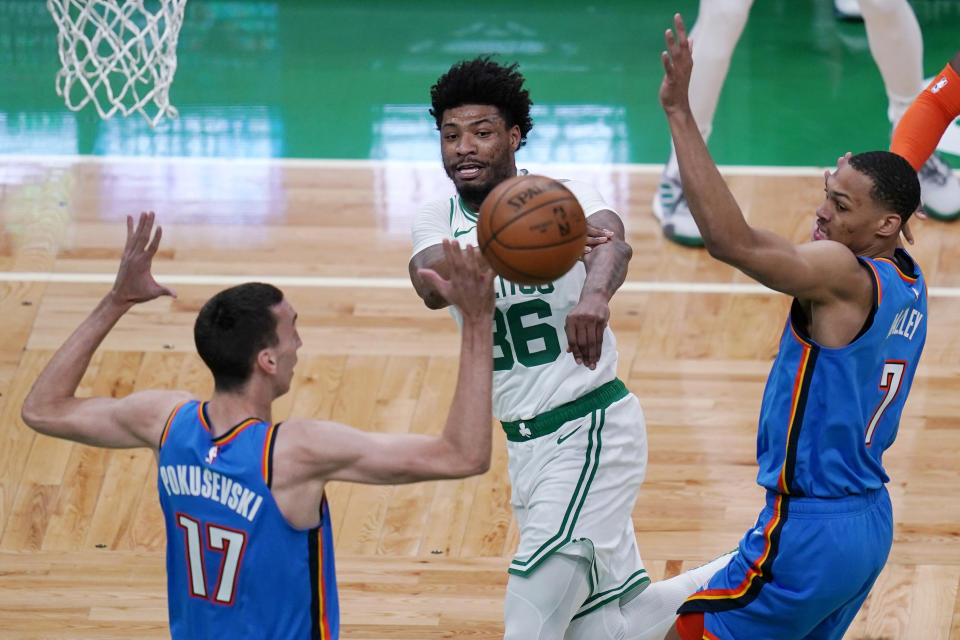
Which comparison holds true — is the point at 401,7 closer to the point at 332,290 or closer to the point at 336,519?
the point at 332,290

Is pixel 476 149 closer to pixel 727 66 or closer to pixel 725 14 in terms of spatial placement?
pixel 725 14

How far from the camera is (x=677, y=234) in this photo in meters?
7.84

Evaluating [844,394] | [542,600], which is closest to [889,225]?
[844,394]

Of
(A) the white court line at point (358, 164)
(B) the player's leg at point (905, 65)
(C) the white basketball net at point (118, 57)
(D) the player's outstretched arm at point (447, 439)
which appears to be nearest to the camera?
(D) the player's outstretched arm at point (447, 439)

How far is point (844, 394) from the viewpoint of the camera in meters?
3.75

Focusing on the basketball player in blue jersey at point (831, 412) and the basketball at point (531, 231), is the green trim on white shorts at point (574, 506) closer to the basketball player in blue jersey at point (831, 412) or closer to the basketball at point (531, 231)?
the basketball player in blue jersey at point (831, 412)

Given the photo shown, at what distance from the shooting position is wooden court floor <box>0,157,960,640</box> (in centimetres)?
530

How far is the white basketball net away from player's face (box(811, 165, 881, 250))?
153 inches

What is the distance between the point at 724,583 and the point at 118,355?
3.73 m

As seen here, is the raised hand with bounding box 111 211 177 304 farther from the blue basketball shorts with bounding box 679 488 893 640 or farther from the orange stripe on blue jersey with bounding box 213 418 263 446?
the blue basketball shorts with bounding box 679 488 893 640

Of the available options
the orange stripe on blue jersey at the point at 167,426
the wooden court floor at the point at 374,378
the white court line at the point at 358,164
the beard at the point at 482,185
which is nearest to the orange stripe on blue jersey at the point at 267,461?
the orange stripe on blue jersey at the point at 167,426

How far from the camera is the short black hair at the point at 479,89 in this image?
4.64 m

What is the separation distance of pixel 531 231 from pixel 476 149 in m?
0.86

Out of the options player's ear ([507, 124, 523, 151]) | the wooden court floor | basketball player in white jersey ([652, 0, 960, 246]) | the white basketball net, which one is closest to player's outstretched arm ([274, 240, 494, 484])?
player's ear ([507, 124, 523, 151])
